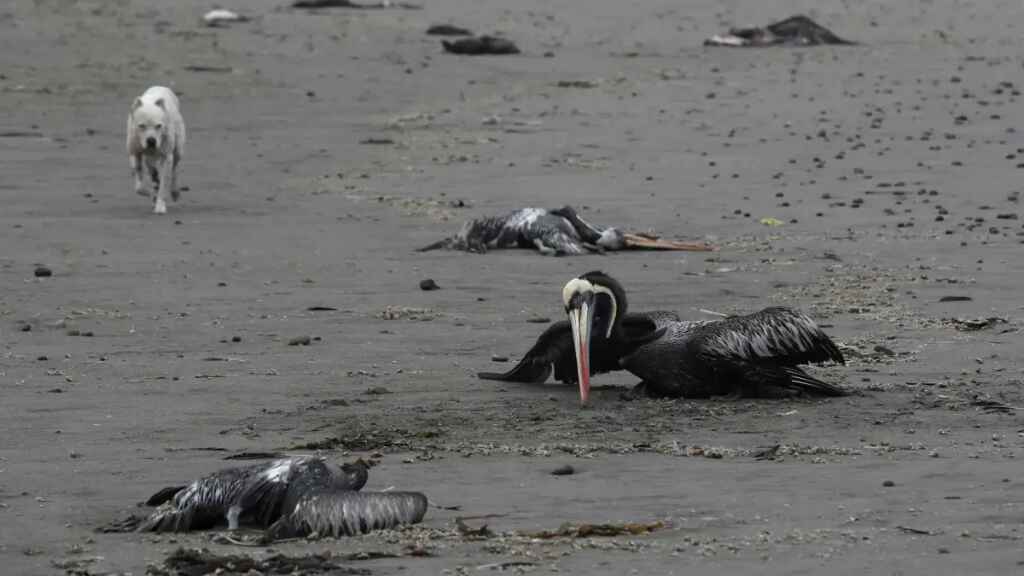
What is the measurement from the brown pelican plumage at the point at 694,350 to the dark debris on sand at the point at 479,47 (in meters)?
18.8

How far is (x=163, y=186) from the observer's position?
54.0 ft

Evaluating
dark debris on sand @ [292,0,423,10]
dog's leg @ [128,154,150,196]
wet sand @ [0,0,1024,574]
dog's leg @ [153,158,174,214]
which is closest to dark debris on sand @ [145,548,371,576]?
wet sand @ [0,0,1024,574]

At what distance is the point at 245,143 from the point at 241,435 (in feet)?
41.8

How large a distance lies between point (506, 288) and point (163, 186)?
497cm

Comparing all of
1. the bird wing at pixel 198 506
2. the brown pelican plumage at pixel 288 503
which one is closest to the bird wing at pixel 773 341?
the brown pelican plumage at pixel 288 503

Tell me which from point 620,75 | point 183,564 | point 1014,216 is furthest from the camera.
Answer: point 620,75

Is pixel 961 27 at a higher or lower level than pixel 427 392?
higher

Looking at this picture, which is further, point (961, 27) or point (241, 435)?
point (961, 27)

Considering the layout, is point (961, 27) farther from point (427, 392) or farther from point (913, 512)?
point (913, 512)

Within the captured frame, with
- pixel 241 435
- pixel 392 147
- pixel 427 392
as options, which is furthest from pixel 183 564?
pixel 392 147

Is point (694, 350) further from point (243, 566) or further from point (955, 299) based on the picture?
point (243, 566)

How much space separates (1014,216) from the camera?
14820 mm

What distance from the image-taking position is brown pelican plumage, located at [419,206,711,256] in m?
13.8

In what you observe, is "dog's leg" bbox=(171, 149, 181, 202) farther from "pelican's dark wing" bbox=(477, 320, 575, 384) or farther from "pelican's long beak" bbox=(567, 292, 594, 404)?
"pelican's long beak" bbox=(567, 292, 594, 404)
